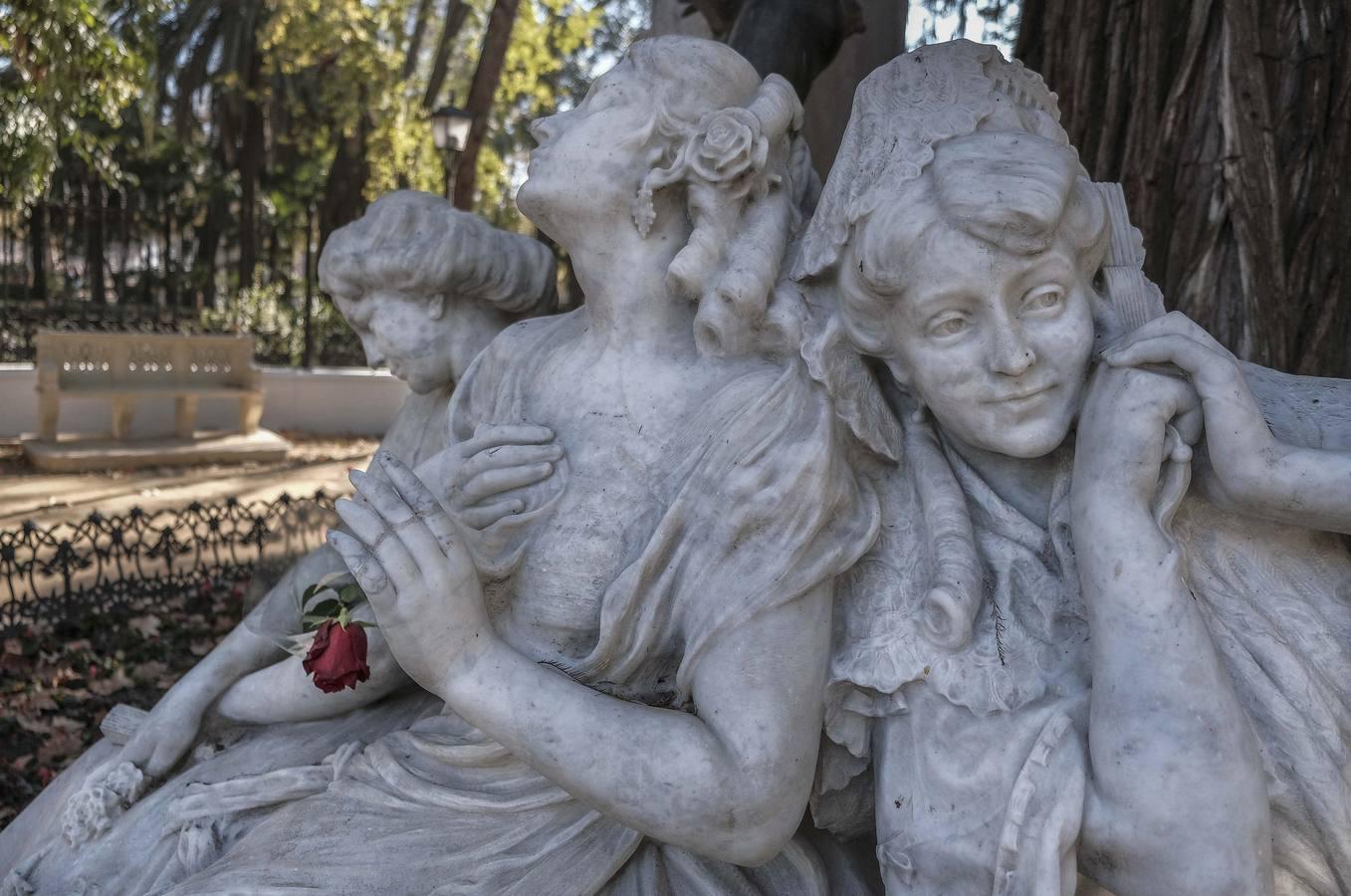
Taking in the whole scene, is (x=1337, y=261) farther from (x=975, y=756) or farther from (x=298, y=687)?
(x=298, y=687)

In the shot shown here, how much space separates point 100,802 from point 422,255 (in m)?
1.10

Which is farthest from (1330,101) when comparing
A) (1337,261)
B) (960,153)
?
(960,153)

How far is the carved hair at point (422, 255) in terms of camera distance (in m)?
2.19

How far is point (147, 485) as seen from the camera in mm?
9203

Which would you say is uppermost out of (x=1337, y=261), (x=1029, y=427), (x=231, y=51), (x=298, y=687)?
(x=231, y=51)

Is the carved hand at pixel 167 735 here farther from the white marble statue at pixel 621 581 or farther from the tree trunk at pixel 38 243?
the tree trunk at pixel 38 243

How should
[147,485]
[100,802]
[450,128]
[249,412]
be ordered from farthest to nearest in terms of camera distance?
[249,412] → [450,128] → [147,485] → [100,802]

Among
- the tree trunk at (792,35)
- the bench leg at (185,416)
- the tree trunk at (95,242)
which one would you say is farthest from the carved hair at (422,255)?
the tree trunk at (95,242)

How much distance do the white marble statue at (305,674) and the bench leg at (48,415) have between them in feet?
29.4

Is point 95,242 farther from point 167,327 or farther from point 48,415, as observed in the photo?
point 48,415

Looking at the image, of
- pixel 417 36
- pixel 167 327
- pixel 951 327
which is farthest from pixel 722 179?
pixel 417 36

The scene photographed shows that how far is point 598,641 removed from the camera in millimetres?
1722

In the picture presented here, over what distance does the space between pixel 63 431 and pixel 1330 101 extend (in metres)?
11.1

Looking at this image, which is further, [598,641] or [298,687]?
[298,687]
